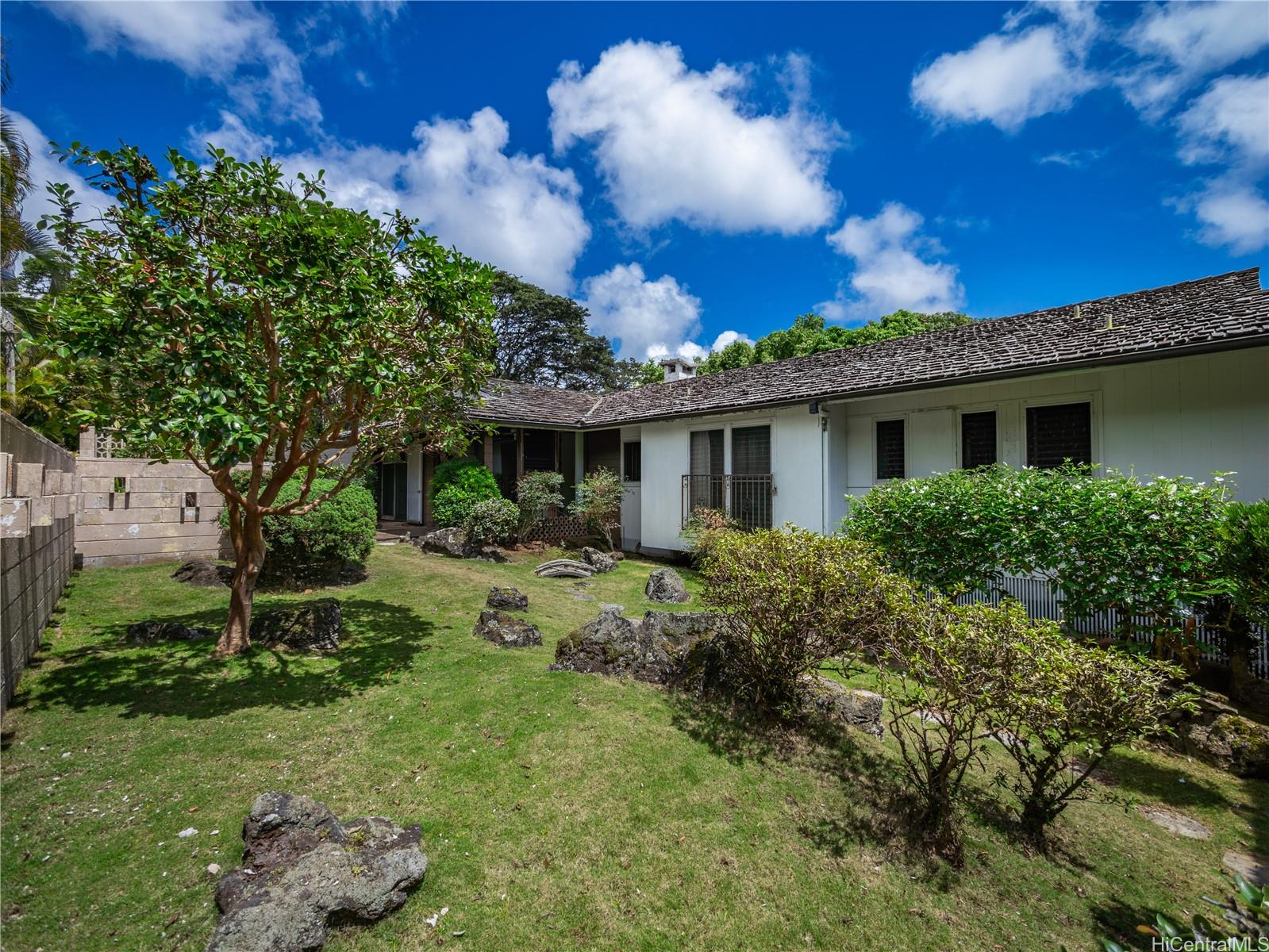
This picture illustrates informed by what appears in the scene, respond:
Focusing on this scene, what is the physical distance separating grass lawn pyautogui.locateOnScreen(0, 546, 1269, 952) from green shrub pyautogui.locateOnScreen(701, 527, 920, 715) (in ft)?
1.53

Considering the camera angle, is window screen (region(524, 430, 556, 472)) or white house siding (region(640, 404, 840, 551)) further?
window screen (region(524, 430, 556, 472))

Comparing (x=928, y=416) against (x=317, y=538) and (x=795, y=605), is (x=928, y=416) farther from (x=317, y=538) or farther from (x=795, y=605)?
(x=317, y=538)

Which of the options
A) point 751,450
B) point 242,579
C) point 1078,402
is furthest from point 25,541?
point 1078,402

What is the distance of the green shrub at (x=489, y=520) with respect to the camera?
11734 millimetres

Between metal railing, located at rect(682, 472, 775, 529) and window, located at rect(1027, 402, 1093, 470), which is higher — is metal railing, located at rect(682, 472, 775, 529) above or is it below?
below

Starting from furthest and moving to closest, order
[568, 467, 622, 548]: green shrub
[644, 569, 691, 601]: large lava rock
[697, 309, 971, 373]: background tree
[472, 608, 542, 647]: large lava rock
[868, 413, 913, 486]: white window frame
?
1. [697, 309, 971, 373]: background tree
2. [568, 467, 622, 548]: green shrub
3. [868, 413, 913, 486]: white window frame
4. [644, 569, 691, 601]: large lava rock
5. [472, 608, 542, 647]: large lava rock

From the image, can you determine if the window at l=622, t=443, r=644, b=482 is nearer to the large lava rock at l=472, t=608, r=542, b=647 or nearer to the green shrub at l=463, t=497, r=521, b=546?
the green shrub at l=463, t=497, r=521, b=546

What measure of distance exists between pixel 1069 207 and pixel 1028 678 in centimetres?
1095

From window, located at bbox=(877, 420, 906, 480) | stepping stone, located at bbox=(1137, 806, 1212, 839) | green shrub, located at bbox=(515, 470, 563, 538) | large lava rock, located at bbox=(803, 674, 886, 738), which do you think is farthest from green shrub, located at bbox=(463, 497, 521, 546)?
stepping stone, located at bbox=(1137, 806, 1212, 839)

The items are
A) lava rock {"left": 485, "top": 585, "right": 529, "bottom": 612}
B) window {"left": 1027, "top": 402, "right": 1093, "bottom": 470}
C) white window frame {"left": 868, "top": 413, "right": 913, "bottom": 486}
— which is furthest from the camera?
white window frame {"left": 868, "top": 413, "right": 913, "bottom": 486}

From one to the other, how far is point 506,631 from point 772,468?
7.07 meters

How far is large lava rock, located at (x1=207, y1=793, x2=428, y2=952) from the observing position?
2123 millimetres

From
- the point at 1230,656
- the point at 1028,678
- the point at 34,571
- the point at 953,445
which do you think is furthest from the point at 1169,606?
the point at 34,571

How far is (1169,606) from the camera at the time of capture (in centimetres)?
499
